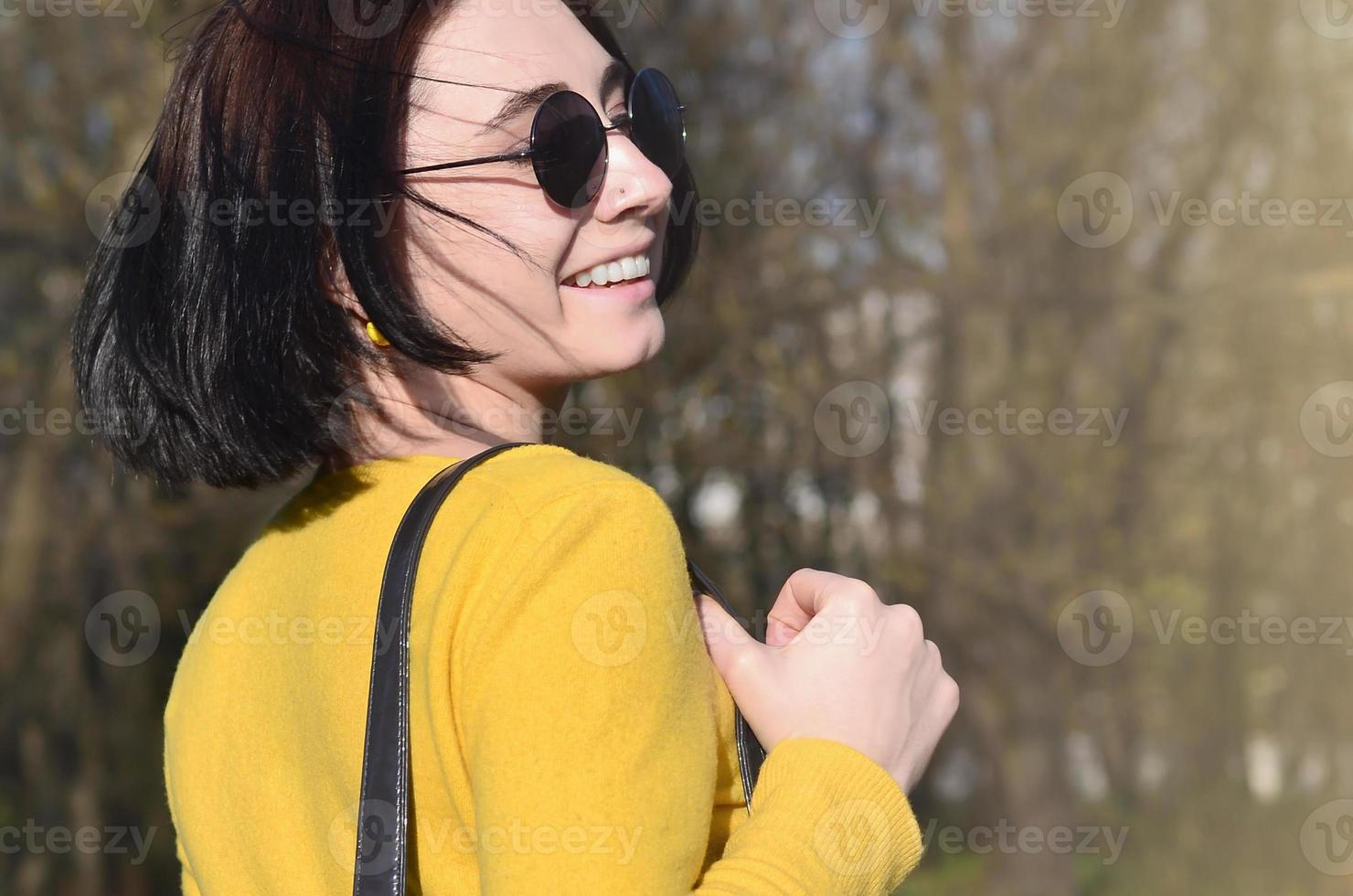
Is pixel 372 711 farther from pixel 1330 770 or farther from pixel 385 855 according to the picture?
pixel 1330 770

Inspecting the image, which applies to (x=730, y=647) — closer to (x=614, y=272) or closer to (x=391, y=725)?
(x=391, y=725)

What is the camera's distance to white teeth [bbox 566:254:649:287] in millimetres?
1207

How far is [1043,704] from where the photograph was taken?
5.36 meters

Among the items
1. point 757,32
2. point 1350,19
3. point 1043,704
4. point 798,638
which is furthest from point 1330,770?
point 798,638

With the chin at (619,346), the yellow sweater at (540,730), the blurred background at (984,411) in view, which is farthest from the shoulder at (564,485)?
the blurred background at (984,411)

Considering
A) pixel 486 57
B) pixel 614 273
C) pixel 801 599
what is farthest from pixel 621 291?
pixel 801 599

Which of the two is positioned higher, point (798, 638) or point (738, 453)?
point (798, 638)

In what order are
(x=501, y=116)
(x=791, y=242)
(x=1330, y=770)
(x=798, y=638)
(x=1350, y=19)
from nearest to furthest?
(x=798, y=638)
(x=501, y=116)
(x=791, y=242)
(x=1350, y=19)
(x=1330, y=770)

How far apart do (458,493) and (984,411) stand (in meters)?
4.30

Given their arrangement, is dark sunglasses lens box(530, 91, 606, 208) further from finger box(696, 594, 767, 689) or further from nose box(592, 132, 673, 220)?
finger box(696, 594, 767, 689)

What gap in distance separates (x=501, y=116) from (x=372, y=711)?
1.85 feet

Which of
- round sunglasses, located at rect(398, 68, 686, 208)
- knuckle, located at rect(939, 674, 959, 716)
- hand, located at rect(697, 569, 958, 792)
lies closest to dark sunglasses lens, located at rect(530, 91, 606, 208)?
round sunglasses, located at rect(398, 68, 686, 208)

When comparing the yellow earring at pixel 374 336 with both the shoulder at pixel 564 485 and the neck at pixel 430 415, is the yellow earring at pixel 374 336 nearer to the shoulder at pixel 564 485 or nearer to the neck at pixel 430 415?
the neck at pixel 430 415

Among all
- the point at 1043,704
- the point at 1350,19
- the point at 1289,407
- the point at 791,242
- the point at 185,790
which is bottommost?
the point at 1043,704
